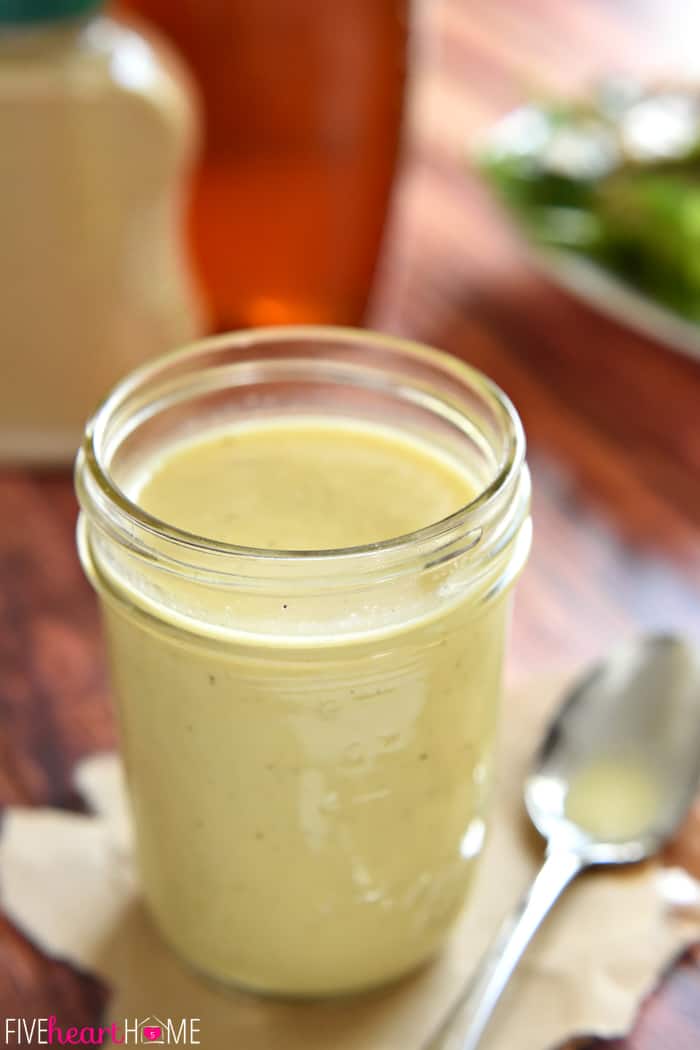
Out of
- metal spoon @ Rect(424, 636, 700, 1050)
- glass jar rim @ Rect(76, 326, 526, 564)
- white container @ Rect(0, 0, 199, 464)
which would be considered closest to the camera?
glass jar rim @ Rect(76, 326, 526, 564)

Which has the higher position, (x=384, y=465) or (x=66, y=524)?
(x=384, y=465)

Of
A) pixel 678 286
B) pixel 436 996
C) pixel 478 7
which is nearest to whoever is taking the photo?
pixel 436 996

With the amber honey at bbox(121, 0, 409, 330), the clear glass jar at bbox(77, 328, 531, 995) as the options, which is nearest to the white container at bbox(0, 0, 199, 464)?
the amber honey at bbox(121, 0, 409, 330)

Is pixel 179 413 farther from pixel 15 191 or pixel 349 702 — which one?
pixel 15 191

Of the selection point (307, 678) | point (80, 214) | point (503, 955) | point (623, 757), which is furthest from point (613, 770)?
point (80, 214)

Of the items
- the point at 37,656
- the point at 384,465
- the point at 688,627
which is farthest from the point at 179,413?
the point at 688,627

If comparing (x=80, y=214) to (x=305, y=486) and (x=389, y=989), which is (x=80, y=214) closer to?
(x=305, y=486)

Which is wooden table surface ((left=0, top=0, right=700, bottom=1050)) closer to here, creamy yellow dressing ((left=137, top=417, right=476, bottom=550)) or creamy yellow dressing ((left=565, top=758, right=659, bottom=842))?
creamy yellow dressing ((left=565, top=758, right=659, bottom=842))
